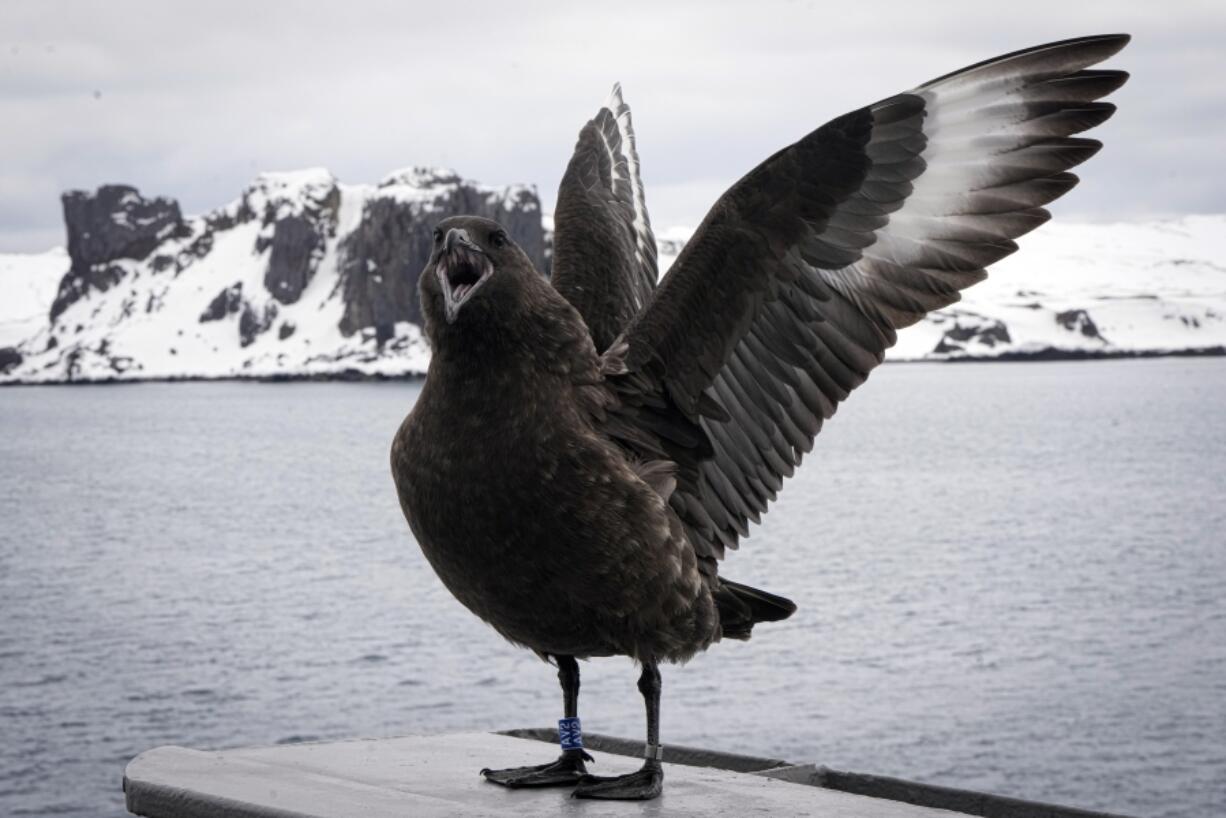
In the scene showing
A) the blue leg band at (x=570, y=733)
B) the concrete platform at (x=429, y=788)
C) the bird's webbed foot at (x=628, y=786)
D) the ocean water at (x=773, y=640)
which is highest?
the blue leg band at (x=570, y=733)

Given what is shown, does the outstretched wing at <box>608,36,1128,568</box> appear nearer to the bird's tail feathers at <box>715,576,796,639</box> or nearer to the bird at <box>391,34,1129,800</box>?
the bird at <box>391,34,1129,800</box>

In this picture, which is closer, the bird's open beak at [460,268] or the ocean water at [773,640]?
the bird's open beak at [460,268]

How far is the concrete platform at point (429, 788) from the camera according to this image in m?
5.61

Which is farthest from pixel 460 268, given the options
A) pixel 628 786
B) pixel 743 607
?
pixel 628 786

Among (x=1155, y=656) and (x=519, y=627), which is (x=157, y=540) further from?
(x=519, y=627)

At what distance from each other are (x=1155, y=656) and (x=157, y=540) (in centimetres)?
4262

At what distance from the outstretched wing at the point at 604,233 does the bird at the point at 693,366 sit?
66cm

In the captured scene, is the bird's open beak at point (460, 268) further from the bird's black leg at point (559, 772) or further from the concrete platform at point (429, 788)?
the concrete platform at point (429, 788)

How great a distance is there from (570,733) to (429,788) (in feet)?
2.13

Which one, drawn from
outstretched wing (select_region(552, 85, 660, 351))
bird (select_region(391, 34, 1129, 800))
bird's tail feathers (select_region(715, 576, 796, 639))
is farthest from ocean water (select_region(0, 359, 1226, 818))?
bird (select_region(391, 34, 1129, 800))

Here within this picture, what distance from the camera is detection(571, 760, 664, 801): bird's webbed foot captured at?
5793 mm

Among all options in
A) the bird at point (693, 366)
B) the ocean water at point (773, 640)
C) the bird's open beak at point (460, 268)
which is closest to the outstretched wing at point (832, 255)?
the bird at point (693, 366)

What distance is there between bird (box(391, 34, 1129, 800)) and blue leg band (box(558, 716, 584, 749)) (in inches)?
1.2

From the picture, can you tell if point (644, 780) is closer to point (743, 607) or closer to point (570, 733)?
point (570, 733)
